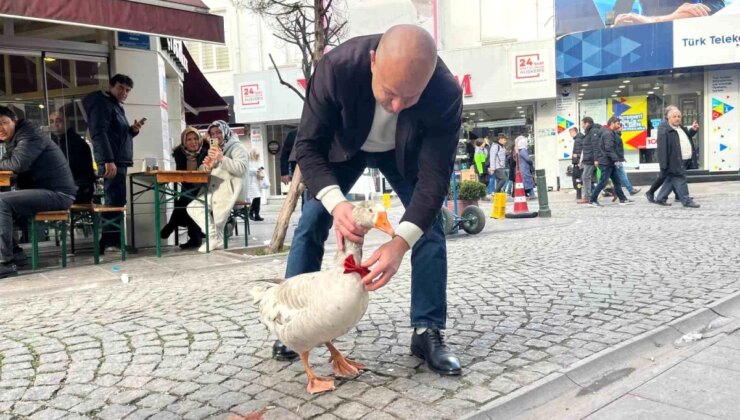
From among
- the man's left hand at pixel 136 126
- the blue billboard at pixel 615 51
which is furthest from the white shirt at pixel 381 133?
the blue billboard at pixel 615 51

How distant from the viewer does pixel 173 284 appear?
213 inches

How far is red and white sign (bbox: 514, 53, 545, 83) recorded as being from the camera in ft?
63.1

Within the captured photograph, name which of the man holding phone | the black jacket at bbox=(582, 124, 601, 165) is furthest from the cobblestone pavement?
the black jacket at bbox=(582, 124, 601, 165)

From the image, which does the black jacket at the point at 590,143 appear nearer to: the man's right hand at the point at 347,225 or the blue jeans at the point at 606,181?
the blue jeans at the point at 606,181

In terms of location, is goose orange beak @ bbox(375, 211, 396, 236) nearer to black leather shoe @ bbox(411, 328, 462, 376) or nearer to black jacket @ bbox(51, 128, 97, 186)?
black leather shoe @ bbox(411, 328, 462, 376)

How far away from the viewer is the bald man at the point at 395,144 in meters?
2.24

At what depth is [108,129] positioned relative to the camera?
6.89m

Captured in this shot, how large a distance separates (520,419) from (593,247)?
467 centimetres

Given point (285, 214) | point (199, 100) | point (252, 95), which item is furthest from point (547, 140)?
point (285, 214)

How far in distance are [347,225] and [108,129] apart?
5.59m

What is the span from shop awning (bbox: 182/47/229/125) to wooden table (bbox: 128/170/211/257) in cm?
560

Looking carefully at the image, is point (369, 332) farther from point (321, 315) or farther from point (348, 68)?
point (348, 68)

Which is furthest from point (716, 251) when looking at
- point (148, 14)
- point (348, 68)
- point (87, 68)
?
point (87, 68)

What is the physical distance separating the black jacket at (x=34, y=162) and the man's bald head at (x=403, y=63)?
16.4 feet
